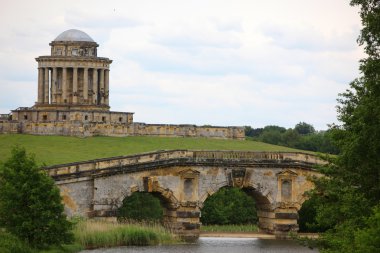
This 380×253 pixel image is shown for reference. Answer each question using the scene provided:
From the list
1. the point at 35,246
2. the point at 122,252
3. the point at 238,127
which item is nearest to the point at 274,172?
the point at 122,252

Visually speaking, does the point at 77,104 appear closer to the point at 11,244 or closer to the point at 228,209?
the point at 228,209

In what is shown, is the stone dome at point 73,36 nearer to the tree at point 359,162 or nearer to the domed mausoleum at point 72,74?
the domed mausoleum at point 72,74

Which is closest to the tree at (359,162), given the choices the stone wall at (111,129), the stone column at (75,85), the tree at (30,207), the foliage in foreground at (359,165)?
the foliage in foreground at (359,165)

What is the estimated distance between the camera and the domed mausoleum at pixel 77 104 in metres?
115

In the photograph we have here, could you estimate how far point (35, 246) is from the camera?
59.0 meters

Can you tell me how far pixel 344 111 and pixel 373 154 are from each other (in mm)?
5701

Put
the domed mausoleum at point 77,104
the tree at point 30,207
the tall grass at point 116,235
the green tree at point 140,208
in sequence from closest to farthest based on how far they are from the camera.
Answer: the tree at point 30,207, the tall grass at point 116,235, the green tree at point 140,208, the domed mausoleum at point 77,104

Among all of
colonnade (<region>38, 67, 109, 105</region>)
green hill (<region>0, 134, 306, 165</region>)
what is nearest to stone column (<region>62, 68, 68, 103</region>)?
colonnade (<region>38, 67, 109, 105</region>)

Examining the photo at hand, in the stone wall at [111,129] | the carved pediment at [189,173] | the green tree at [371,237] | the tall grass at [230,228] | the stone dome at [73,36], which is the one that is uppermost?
the stone dome at [73,36]

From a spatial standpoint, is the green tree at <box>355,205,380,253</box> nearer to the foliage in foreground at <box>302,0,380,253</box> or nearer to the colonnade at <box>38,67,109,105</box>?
the foliage in foreground at <box>302,0,380,253</box>

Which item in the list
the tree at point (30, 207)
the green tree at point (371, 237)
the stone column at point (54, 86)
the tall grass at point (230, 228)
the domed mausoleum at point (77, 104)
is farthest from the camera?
the stone column at point (54, 86)

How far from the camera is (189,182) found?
80.6 metres

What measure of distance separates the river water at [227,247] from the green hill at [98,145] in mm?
22273

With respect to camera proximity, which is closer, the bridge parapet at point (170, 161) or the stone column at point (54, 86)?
the bridge parapet at point (170, 161)
